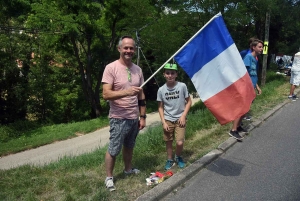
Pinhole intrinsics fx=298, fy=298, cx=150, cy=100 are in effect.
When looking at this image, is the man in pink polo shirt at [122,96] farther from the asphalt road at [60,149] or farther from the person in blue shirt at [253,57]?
the asphalt road at [60,149]

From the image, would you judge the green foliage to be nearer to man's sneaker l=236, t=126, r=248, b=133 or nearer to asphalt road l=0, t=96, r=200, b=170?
asphalt road l=0, t=96, r=200, b=170

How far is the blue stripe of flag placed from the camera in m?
3.94

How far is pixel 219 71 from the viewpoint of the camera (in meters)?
4.05

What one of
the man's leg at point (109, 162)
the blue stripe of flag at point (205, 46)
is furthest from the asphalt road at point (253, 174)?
the blue stripe of flag at point (205, 46)

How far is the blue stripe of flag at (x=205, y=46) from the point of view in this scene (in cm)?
394

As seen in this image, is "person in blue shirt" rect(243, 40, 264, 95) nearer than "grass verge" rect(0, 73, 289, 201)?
No

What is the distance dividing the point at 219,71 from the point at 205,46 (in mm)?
390

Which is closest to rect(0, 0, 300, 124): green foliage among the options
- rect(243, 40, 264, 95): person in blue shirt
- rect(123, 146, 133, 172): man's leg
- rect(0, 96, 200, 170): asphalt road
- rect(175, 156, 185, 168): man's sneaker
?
rect(0, 96, 200, 170): asphalt road

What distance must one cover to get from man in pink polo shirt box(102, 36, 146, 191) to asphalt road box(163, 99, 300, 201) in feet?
2.88

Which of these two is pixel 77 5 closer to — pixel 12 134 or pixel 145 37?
pixel 145 37

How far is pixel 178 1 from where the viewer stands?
14.3 m

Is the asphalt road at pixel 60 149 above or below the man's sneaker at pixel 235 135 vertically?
below

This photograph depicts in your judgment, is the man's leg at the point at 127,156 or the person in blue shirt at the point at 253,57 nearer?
the man's leg at the point at 127,156

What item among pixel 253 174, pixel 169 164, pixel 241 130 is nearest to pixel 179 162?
pixel 169 164
